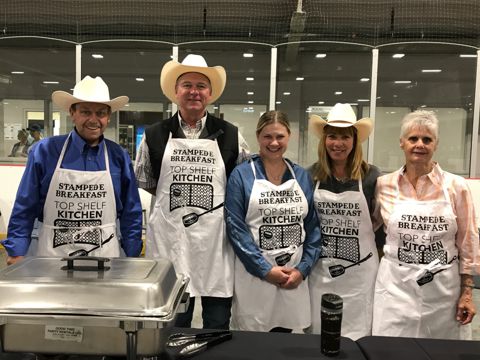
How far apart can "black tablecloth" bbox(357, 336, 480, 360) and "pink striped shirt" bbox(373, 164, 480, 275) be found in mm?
639

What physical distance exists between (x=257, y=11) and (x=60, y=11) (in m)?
2.44

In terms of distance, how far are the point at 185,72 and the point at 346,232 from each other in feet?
3.59

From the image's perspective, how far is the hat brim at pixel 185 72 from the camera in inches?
86.5

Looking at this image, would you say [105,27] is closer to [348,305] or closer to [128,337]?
[348,305]

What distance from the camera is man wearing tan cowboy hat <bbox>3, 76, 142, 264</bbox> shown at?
190 centimetres

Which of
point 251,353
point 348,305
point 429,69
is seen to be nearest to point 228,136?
point 348,305

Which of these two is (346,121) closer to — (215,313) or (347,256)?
(347,256)

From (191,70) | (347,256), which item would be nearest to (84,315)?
(347,256)

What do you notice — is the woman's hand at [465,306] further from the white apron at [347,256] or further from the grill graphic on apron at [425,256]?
the white apron at [347,256]

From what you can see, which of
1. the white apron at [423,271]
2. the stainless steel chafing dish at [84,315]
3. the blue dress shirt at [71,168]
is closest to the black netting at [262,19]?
the blue dress shirt at [71,168]

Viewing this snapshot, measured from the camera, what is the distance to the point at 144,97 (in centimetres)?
566

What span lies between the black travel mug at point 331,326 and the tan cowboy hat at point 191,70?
1378 mm

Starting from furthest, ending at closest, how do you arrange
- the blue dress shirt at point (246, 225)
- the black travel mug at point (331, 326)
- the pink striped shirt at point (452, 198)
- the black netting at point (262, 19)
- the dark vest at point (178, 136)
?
1. the black netting at point (262, 19)
2. the dark vest at point (178, 136)
3. the blue dress shirt at point (246, 225)
4. the pink striped shirt at point (452, 198)
5. the black travel mug at point (331, 326)

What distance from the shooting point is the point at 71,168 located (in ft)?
6.36
